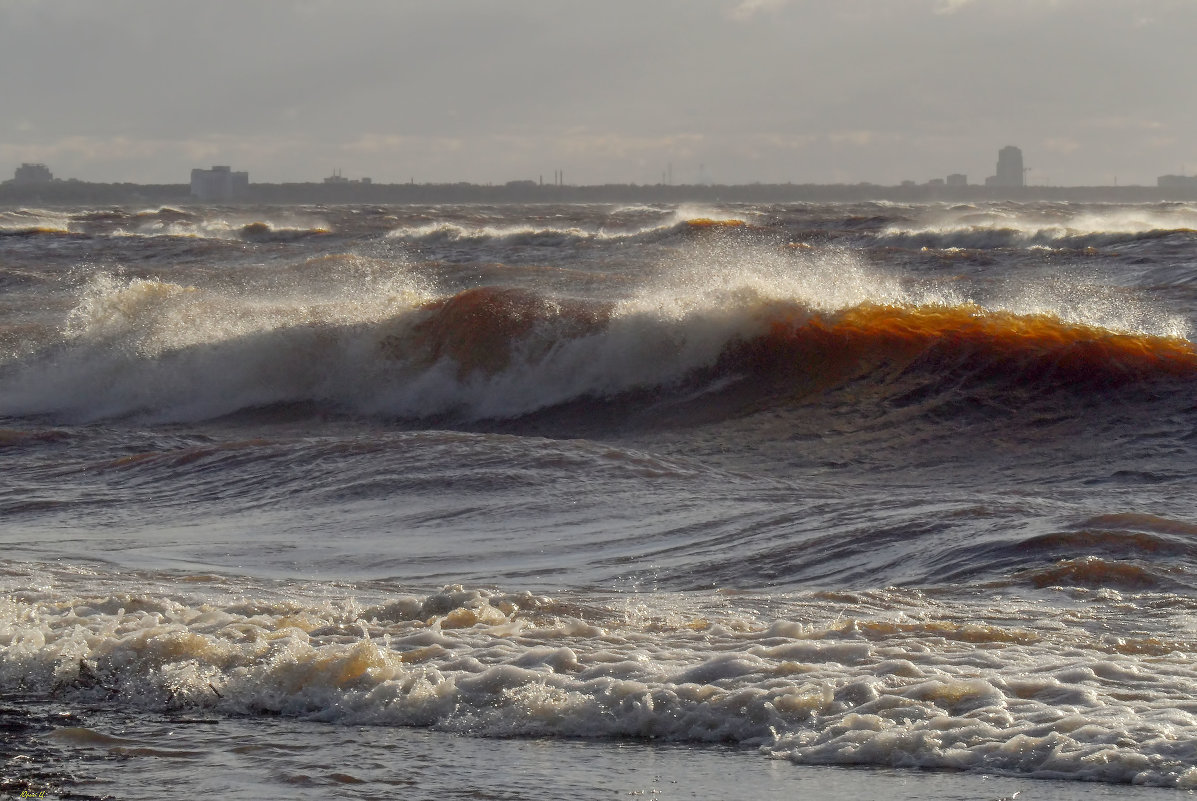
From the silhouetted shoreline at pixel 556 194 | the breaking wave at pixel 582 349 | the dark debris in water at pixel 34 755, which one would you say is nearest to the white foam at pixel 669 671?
the dark debris in water at pixel 34 755

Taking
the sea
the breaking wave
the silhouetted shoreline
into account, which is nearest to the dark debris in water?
the sea

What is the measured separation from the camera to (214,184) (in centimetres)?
15100

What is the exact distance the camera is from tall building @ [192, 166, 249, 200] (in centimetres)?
15100

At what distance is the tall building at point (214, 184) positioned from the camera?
495ft

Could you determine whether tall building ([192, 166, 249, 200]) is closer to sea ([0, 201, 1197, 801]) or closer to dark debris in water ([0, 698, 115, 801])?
sea ([0, 201, 1197, 801])

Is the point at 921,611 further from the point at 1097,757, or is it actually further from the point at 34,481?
the point at 34,481

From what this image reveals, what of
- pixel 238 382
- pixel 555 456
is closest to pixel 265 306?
pixel 238 382

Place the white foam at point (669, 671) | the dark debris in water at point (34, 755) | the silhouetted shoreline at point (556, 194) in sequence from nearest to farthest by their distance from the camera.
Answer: the dark debris in water at point (34, 755)
the white foam at point (669, 671)
the silhouetted shoreline at point (556, 194)

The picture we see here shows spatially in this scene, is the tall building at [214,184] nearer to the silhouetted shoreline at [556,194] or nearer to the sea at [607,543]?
the silhouetted shoreline at [556,194]

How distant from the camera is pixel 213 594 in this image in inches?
250

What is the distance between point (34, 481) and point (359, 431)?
421 centimetres

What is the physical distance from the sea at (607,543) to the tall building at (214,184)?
137m

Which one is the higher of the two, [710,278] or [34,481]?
[710,278]

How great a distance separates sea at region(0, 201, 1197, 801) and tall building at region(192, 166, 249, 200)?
137014mm
